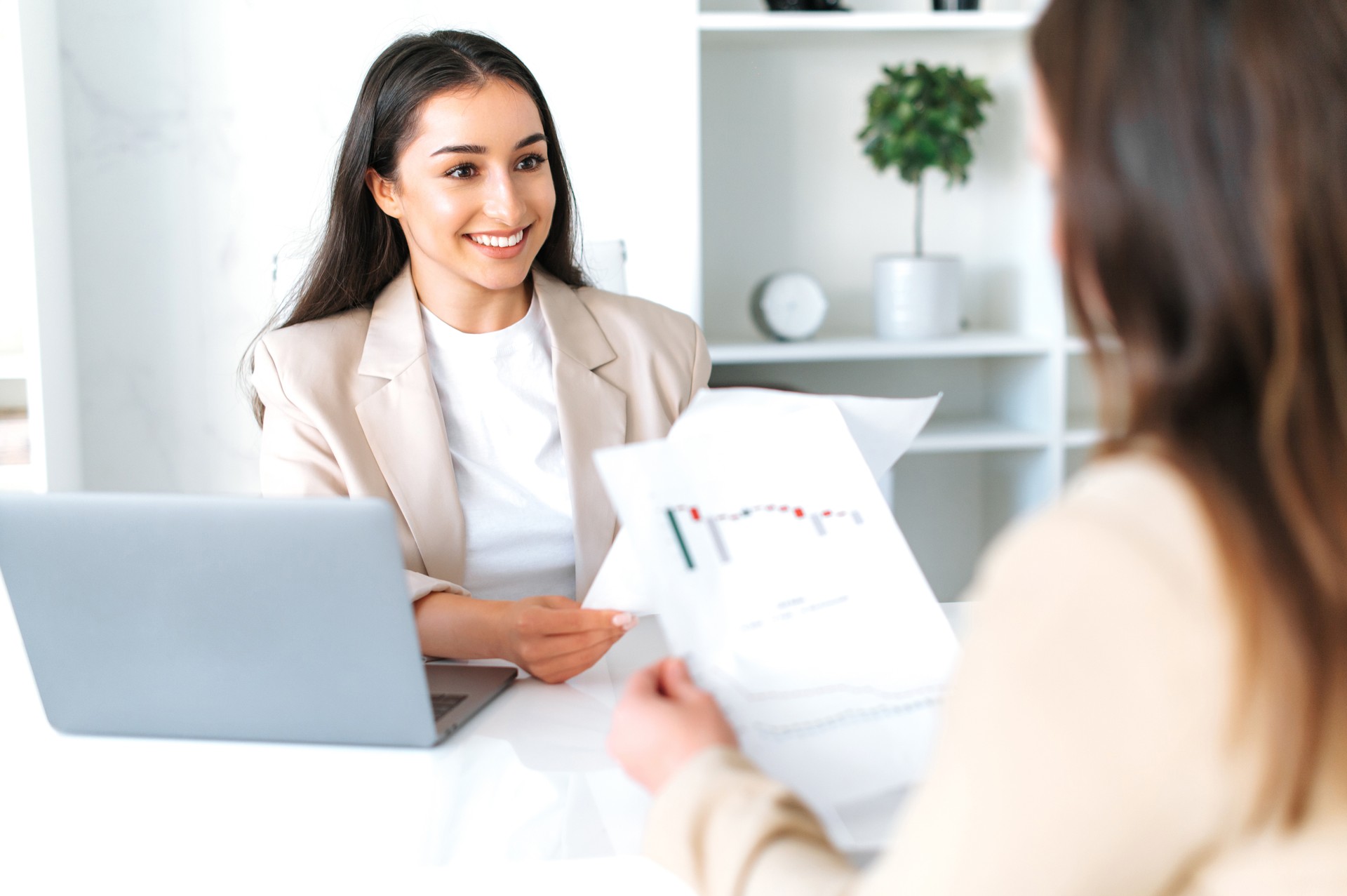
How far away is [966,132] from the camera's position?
3.04 m

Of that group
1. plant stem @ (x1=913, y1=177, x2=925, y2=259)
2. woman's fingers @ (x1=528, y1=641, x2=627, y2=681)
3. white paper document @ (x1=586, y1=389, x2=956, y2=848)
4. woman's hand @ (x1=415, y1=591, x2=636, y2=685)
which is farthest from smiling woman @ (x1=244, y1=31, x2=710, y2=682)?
plant stem @ (x1=913, y1=177, x2=925, y2=259)

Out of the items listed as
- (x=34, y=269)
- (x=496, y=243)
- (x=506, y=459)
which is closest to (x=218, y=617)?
(x=506, y=459)

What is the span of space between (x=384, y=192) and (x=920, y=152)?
5.00 ft

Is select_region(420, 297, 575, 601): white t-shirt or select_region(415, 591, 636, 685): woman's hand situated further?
select_region(420, 297, 575, 601): white t-shirt

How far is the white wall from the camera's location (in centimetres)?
270

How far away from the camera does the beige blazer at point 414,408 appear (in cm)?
141

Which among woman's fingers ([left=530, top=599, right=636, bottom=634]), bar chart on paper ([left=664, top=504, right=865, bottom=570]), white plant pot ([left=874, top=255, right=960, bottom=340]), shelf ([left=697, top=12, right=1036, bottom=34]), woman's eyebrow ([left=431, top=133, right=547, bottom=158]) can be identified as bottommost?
woman's fingers ([left=530, top=599, right=636, bottom=634])

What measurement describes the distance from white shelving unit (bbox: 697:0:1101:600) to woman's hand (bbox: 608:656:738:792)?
205cm

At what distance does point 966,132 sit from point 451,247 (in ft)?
6.28

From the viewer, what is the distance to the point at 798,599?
2.84ft

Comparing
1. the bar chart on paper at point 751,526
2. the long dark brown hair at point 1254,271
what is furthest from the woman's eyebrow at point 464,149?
the long dark brown hair at point 1254,271

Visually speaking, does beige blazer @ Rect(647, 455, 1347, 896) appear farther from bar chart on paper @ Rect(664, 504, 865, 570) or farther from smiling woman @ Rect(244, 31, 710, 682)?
smiling woman @ Rect(244, 31, 710, 682)

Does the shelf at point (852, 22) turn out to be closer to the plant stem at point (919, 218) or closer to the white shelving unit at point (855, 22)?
the white shelving unit at point (855, 22)

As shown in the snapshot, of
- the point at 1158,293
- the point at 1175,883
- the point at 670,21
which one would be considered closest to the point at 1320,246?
the point at 1158,293
